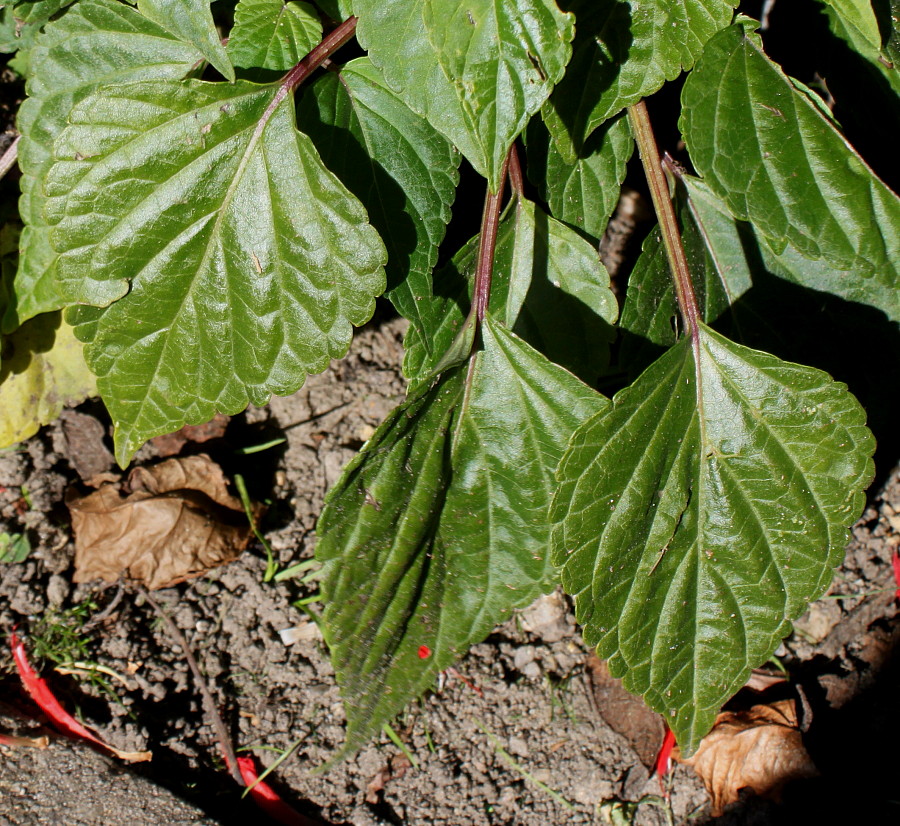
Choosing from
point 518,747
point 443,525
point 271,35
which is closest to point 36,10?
point 271,35

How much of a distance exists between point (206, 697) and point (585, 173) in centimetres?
116

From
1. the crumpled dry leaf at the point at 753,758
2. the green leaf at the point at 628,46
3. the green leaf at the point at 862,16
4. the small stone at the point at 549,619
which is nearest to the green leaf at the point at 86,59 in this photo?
the green leaf at the point at 628,46

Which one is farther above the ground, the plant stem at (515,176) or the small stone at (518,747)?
the plant stem at (515,176)

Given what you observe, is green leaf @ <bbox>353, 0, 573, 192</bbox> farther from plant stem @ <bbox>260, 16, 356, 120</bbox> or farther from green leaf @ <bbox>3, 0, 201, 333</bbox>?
green leaf @ <bbox>3, 0, 201, 333</bbox>

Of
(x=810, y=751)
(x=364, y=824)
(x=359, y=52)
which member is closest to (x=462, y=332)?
(x=359, y=52)

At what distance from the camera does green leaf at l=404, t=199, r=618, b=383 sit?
1377 mm

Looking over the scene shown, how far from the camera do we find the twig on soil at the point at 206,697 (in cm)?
159

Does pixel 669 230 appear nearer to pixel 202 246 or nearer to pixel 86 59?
pixel 202 246

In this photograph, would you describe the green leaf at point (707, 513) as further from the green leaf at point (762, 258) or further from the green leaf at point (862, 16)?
the green leaf at point (862, 16)

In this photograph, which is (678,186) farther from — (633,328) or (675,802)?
(675,802)

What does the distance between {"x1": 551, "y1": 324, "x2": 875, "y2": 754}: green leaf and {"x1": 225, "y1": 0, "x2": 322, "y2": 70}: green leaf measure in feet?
2.27

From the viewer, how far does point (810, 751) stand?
162 centimetres

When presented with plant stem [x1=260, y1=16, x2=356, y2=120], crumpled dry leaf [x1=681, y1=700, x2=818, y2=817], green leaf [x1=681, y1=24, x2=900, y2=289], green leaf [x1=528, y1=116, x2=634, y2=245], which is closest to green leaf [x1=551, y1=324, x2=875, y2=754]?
green leaf [x1=681, y1=24, x2=900, y2=289]

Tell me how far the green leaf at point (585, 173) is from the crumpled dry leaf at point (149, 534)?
2.89ft
